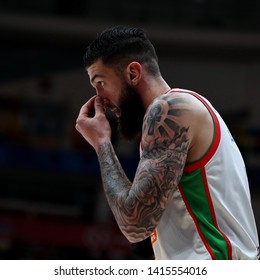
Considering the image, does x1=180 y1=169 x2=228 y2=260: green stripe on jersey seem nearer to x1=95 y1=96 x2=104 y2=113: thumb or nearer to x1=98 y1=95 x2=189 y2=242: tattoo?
x1=98 y1=95 x2=189 y2=242: tattoo

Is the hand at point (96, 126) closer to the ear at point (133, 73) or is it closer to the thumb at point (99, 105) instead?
the thumb at point (99, 105)

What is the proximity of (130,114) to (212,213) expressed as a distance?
53cm

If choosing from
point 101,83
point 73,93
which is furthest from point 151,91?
point 73,93

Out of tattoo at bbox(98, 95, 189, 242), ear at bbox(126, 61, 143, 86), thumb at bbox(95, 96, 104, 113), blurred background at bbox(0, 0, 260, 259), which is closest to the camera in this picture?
tattoo at bbox(98, 95, 189, 242)

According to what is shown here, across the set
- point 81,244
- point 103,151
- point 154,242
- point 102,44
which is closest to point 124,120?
point 103,151

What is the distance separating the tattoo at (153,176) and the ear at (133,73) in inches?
5.8

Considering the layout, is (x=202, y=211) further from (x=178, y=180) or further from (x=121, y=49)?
(x=121, y=49)

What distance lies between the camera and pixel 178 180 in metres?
2.42

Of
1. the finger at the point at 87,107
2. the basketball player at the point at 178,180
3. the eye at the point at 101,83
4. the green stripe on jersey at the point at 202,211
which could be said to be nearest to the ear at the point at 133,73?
the basketball player at the point at 178,180

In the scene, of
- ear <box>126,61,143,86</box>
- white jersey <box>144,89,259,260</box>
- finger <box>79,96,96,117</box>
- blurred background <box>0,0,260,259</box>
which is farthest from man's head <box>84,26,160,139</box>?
blurred background <box>0,0,260,259</box>

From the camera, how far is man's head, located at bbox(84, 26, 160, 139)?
261 centimetres

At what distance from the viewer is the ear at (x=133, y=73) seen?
8.57 feet

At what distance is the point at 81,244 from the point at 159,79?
12608 millimetres

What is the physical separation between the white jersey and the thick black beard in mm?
297
